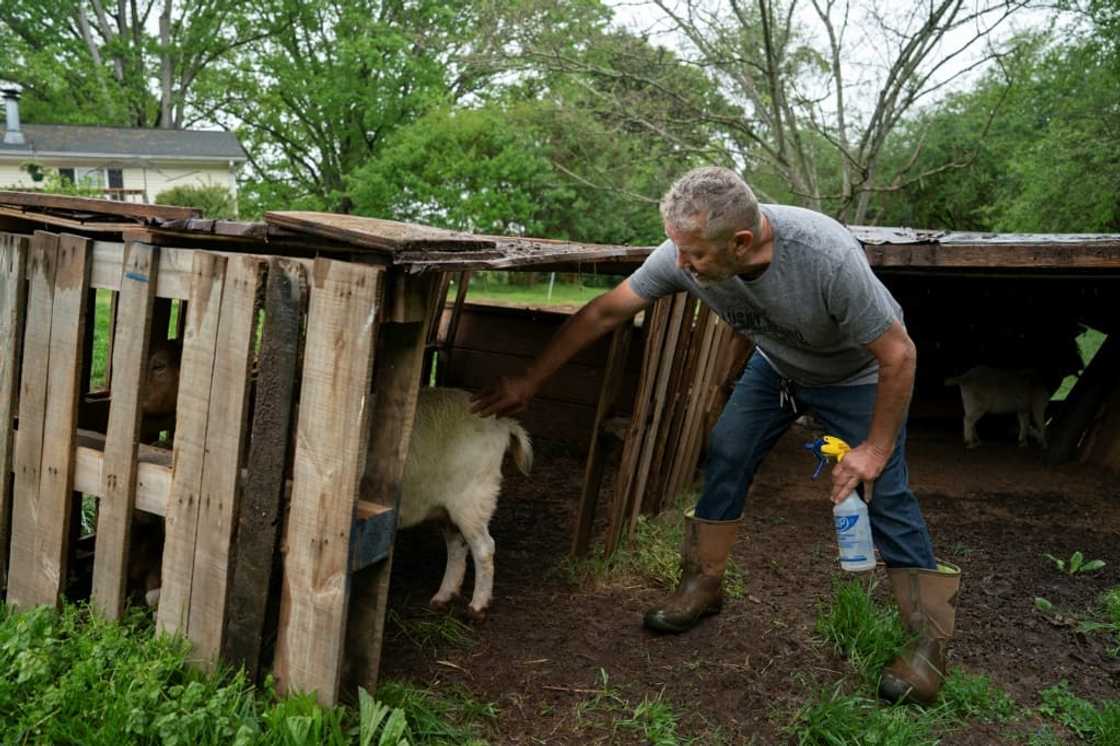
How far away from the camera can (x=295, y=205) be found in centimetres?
2958

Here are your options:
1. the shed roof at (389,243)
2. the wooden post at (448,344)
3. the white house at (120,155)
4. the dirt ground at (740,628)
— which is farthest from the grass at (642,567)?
the white house at (120,155)

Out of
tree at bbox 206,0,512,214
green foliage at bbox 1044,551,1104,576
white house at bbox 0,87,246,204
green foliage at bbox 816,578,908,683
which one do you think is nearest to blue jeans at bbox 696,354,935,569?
green foliage at bbox 816,578,908,683

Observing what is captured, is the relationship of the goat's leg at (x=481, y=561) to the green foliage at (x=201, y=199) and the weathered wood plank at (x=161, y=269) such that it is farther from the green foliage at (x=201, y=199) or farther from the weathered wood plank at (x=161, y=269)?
the green foliage at (x=201, y=199)

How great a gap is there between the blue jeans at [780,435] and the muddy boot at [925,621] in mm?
82

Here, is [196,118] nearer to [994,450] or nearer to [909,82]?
[909,82]

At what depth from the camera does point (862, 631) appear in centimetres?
375

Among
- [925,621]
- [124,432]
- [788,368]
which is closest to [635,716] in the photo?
[925,621]

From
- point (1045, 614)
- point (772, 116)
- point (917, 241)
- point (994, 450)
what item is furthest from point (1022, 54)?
point (1045, 614)

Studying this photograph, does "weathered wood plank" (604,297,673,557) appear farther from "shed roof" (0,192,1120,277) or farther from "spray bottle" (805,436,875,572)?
"spray bottle" (805,436,875,572)

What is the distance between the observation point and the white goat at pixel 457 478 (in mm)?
3875

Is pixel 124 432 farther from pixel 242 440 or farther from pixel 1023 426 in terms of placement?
pixel 1023 426

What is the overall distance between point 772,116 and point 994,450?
1102 centimetres

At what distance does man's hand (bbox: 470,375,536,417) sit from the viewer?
3629 millimetres

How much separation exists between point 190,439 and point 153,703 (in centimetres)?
86
